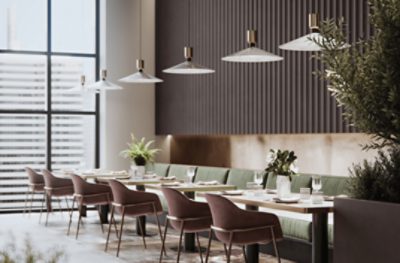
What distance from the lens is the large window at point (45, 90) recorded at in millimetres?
11422

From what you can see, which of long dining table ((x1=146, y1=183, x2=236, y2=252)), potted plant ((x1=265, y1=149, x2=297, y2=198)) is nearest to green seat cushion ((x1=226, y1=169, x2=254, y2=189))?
long dining table ((x1=146, y1=183, x2=236, y2=252))

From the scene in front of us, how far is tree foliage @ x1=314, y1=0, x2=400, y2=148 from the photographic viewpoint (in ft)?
12.2

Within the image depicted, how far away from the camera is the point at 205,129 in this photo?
1045cm

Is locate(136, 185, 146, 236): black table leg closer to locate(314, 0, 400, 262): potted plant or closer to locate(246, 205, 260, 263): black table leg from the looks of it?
locate(246, 205, 260, 263): black table leg

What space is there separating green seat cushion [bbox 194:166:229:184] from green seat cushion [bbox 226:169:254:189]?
0.38 ft

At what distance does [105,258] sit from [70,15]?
241 inches

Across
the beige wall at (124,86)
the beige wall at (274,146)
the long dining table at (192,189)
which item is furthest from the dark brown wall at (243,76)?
the long dining table at (192,189)

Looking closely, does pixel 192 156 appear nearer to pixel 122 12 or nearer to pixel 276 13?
pixel 122 12

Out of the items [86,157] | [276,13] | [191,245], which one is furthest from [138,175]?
[86,157]

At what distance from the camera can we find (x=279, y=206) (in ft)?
16.9

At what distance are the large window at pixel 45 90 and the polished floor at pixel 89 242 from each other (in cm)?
127

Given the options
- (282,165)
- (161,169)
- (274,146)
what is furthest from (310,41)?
(161,169)

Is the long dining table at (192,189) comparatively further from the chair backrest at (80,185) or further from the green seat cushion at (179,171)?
the green seat cushion at (179,171)

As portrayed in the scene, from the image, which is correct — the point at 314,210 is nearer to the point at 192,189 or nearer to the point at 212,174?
the point at 192,189
